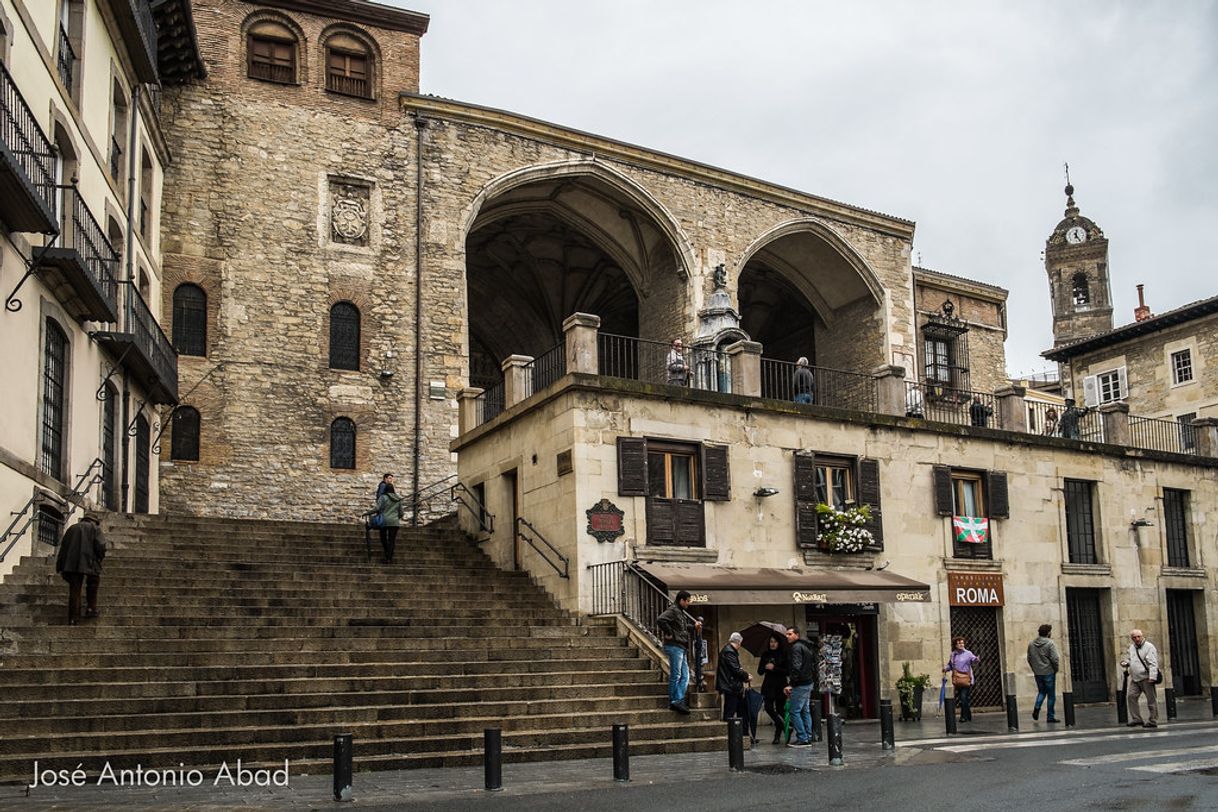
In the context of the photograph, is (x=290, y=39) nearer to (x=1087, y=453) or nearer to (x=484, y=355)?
(x=484, y=355)

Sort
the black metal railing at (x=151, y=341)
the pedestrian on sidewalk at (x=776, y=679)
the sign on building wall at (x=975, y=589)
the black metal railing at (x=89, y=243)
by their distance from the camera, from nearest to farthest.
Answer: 1. the pedestrian on sidewalk at (x=776, y=679)
2. the black metal railing at (x=89, y=243)
3. the black metal railing at (x=151, y=341)
4. the sign on building wall at (x=975, y=589)

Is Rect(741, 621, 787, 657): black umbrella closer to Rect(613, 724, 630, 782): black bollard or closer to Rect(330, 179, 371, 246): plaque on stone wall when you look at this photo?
Rect(613, 724, 630, 782): black bollard

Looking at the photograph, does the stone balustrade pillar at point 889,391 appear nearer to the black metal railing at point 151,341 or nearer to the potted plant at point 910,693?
the potted plant at point 910,693

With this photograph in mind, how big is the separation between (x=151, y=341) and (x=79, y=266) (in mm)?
5444

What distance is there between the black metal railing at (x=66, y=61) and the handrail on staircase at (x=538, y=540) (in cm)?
912

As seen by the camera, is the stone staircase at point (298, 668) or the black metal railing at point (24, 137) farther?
the black metal railing at point (24, 137)

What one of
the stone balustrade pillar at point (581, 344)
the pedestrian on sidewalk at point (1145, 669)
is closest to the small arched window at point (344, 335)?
the stone balustrade pillar at point (581, 344)

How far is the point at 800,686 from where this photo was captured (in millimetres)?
13922

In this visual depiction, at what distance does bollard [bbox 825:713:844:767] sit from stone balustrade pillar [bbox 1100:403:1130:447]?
14494 mm

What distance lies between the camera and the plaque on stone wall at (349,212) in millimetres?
26156

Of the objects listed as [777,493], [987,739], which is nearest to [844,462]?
[777,493]

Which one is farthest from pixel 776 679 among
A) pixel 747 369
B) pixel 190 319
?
pixel 190 319

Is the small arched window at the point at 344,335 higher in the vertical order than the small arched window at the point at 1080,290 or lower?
lower

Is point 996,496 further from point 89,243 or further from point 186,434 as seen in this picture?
point 186,434
